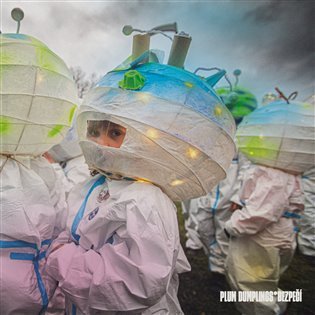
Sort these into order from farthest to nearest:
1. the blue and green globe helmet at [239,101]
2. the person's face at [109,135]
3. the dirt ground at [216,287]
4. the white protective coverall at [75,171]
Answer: the blue and green globe helmet at [239,101] < the white protective coverall at [75,171] < the dirt ground at [216,287] < the person's face at [109,135]

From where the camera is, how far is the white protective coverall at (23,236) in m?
1.10

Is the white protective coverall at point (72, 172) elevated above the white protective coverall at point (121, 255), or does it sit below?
below

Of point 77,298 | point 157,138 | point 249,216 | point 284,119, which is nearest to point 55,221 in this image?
point 77,298

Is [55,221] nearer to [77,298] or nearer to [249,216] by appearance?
[77,298]

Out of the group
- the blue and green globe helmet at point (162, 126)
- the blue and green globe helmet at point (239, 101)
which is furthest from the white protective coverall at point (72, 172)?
the blue and green globe helmet at point (239, 101)

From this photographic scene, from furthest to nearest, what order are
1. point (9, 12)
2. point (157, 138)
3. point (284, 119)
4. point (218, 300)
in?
point (218, 300) < point (284, 119) < point (9, 12) < point (157, 138)

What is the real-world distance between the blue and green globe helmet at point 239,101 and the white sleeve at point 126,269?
281 centimetres

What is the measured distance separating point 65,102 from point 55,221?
0.70 m

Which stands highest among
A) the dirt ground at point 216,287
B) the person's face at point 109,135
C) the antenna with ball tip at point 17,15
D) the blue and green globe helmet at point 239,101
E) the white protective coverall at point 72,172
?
the antenna with ball tip at point 17,15

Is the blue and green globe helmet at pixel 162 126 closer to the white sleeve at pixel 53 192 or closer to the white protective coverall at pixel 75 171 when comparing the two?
the white sleeve at pixel 53 192

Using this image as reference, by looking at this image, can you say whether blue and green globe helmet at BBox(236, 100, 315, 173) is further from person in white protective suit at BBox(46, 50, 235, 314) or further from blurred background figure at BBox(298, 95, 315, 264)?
person in white protective suit at BBox(46, 50, 235, 314)

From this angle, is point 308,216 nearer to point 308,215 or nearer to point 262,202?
point 308,215

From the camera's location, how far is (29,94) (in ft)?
3.89

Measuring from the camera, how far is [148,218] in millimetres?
1094
